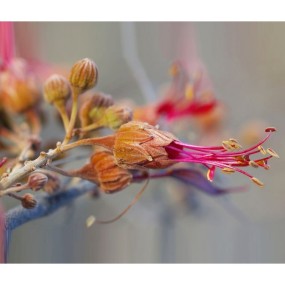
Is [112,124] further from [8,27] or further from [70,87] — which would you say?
[8,27]

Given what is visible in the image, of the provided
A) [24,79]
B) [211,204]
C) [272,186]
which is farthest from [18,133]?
[272,186]

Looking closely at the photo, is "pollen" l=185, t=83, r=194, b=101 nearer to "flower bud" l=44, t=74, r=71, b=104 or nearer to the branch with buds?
the branch with buds

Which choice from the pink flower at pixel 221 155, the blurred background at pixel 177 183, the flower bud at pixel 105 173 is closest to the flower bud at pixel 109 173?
the flower bud at pixel 105 173

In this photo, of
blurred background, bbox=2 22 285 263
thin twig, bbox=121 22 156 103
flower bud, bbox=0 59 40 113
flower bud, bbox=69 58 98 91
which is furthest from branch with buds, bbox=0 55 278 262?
thin twig, bbox=121 22 156 103

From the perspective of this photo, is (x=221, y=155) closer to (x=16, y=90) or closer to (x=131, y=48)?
(x=16, y=90)

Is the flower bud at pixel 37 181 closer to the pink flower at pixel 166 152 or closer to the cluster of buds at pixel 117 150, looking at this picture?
the cluster of buds at pixel 117 150

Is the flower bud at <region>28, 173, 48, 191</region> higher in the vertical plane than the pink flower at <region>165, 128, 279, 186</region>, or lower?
lower
